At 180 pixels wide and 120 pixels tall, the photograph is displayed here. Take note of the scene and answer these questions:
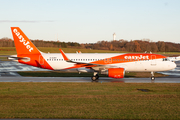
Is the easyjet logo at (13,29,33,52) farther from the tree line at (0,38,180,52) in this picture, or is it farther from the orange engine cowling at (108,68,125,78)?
the tree line at (0,38,180,52)

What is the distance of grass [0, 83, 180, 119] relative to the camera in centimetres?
1275

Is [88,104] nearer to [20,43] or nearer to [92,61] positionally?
[92,61]

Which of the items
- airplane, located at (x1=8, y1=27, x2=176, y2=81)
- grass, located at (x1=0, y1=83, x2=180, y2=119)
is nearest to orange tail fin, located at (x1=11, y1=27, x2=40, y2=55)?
airplane, located at (x1=8, y1=27, x2=176, y2=81)

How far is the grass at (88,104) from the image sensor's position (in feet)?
41.8

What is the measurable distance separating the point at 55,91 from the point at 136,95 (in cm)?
723

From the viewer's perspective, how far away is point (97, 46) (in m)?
172

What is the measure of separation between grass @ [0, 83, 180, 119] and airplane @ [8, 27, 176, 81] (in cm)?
813

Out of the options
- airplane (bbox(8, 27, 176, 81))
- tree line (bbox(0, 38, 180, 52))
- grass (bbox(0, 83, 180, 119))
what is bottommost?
grass (bbox(0, 83, 180, 119))

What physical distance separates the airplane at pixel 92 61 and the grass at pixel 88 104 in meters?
8.13

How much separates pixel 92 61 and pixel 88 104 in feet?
46.3

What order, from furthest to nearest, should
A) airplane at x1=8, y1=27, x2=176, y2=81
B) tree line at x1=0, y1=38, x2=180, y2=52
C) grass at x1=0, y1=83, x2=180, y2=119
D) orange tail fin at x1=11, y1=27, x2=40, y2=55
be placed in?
tree line at x1=0, y1=38, x2=180, y2=52, orange tail fin at x1=11, y1=27, x2=40, y2=55, airplane at x1=8, y1=27, x2=176, y2=81, grass at x1=0, y1=83, x2=180, y2=119

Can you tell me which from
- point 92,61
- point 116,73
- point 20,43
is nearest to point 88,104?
point 116,73

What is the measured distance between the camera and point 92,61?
29.2 meters

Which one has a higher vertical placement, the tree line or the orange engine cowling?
the tree line
